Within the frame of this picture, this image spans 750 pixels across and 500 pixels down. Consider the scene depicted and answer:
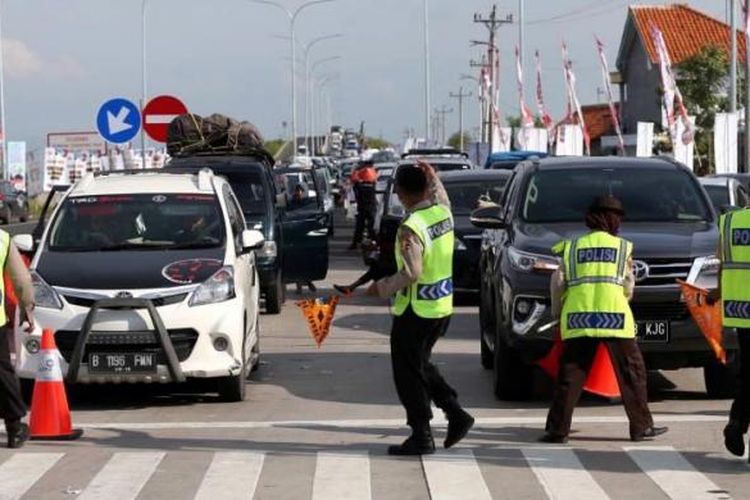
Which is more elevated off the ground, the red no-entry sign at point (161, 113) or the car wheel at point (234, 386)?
the red no-entry sign at point (161, 113)

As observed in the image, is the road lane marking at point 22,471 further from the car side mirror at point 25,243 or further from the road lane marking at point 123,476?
the car side mirror at point 25,243

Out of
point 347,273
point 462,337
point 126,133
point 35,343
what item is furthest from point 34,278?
point 347,273

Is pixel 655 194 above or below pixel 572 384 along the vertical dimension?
above

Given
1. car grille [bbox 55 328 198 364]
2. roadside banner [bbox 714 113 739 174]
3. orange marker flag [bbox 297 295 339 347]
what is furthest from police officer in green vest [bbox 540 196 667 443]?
roadside banner [bbox 714 113 739 174]

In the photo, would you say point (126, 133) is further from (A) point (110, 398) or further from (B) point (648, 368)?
(B) point (648, 368)

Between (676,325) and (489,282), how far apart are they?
2.28 m

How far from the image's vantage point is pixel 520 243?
12781mm

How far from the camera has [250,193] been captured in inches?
815

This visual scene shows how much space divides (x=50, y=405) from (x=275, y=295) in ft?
30.1

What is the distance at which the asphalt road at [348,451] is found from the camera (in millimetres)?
9375

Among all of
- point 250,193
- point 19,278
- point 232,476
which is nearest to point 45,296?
point 19,278

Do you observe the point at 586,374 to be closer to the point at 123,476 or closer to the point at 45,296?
the point at 123,476

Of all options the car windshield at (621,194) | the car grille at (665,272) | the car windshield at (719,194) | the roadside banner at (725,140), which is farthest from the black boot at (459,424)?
the roadside banner at (725,140)

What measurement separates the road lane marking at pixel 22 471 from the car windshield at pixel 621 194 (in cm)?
480
